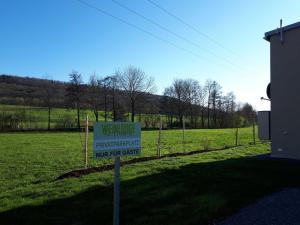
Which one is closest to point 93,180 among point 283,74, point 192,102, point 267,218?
point 267,218

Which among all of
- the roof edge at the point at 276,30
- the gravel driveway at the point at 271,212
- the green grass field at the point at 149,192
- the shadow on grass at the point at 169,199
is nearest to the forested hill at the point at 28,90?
the roof edge at the point at 276,30

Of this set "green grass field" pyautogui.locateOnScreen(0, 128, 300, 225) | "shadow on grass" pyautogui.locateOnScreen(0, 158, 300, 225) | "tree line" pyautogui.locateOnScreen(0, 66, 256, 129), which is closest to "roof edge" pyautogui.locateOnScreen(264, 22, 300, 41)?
"green grass field" pyautogui.locateOnScreen(0, 128, 300, 225)

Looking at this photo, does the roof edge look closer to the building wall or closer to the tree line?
the building wall

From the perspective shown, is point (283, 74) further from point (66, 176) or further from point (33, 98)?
point (33, 98)

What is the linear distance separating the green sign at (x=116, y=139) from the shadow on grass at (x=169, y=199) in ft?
5.63

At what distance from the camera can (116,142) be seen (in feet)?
17.5

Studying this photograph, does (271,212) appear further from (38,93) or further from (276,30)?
(38,93)

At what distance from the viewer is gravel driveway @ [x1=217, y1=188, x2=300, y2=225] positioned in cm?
664

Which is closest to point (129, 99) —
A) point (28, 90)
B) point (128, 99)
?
point (128, 99)

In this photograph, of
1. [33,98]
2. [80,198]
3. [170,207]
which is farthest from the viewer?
[33,98]

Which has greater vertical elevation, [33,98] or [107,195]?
[33,98]

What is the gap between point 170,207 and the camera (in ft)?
24.6

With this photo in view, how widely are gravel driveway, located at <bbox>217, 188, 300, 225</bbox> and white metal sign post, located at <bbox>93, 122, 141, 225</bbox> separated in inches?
89.4

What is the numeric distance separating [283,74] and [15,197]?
11.3 m
